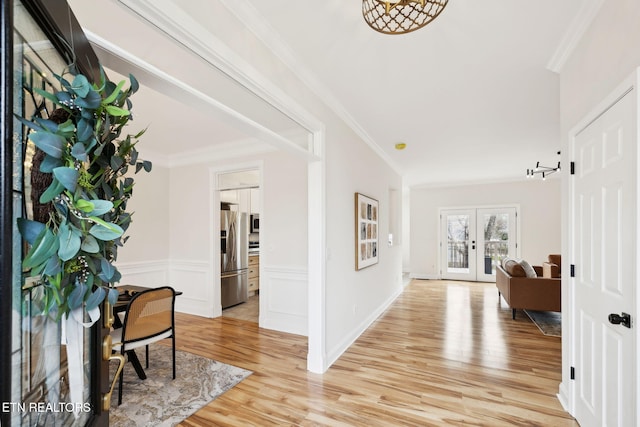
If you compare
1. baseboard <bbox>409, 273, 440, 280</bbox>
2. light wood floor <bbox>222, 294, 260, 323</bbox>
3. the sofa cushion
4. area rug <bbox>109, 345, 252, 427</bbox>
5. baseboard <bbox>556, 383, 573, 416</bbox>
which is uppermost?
the sofa cushion

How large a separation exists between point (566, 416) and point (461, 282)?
18.9 feet

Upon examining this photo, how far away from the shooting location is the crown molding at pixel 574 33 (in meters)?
1.79

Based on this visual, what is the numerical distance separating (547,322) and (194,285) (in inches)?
211

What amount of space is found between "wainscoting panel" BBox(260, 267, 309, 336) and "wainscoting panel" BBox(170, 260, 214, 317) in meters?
1.08

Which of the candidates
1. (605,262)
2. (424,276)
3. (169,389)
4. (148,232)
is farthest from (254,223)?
(605,262)

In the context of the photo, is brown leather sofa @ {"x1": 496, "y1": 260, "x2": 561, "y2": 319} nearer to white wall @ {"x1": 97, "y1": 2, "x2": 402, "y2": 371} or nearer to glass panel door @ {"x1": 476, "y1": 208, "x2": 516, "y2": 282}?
white wall @ {"x1": 97, "y1": 2, "x2": 402, "y2": 371}

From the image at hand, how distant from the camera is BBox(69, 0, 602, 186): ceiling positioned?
64.1 inches

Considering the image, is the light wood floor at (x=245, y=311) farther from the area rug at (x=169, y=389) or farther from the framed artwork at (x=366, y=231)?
the framed artwork at (x=366, y=231)

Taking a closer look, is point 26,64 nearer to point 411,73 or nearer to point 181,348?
point 411,73

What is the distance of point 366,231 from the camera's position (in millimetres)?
4082

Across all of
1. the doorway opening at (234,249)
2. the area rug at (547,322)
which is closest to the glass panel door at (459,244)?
the area rug at (547,322)

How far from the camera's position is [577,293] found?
2084mm

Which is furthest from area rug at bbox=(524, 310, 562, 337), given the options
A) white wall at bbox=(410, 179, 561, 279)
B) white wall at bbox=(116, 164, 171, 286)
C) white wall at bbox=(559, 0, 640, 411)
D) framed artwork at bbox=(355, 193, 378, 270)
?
white wall at bbox=(116, 164, 171, 286)

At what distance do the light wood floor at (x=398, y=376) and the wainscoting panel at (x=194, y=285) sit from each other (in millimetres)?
282
